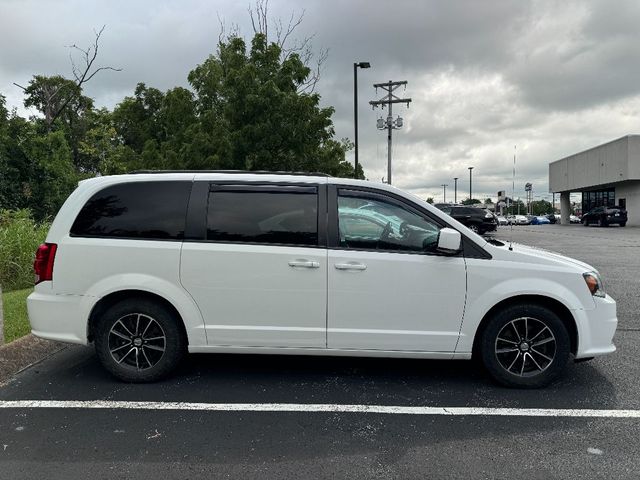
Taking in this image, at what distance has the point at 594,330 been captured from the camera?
13.7 ft

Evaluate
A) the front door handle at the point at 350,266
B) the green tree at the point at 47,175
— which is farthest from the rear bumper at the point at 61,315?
the green tree at the point at 47,175

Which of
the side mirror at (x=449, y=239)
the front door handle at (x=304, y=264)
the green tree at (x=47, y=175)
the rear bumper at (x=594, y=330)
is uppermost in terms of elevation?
the green tree at (x=47, y=175)

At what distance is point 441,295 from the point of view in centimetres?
412

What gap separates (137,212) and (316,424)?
7.72 ft

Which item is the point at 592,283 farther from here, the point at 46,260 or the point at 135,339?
the point at 46,260

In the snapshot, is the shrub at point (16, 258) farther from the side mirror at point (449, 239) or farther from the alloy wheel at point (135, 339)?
→ the side mirror at point (449, 239)

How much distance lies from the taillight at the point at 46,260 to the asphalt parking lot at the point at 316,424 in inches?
38.2

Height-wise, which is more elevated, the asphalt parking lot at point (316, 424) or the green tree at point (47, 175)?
the green tree at point (47, 175)

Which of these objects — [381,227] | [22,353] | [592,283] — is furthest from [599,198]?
[22,353]

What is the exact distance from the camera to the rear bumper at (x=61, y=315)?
4289mm

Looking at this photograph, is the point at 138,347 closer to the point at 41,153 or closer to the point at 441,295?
the point at 441,295

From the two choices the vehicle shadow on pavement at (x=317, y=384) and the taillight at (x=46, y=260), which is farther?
the taillight at (x=46, y=260)

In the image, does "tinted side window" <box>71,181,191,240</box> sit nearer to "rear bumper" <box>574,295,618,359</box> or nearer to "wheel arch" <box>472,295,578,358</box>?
"wheel arch" <box>472,295,578,358</box>

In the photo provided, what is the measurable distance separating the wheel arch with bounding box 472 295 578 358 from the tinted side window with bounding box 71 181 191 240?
2.68 metres
